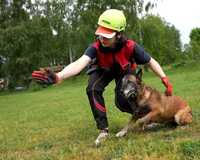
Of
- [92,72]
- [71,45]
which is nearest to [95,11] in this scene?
[71,45]

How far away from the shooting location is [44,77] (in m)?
6.06

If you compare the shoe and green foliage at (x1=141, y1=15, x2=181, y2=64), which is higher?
the shoe

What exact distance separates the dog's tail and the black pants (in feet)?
2.51

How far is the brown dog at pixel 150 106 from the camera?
7559 millimetres

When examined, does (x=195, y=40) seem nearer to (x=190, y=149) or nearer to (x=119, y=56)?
(x=119, y=56)

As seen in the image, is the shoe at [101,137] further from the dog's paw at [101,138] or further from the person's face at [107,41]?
the person's face at [107,41]

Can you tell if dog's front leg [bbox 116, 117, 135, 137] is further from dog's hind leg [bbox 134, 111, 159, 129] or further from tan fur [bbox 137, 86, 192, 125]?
tan fur [bbox 137, 86, 192, 125]

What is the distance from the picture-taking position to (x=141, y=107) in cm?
785

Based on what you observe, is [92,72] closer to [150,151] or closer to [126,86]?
[126,86]

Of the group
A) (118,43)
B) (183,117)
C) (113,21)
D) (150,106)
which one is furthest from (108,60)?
(183,117)

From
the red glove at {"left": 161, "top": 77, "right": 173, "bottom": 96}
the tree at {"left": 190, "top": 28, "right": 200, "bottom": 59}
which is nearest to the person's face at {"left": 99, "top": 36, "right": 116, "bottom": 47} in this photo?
the red glove at {"left": 161, "top": 77, "right": 173, "bottom": 96}

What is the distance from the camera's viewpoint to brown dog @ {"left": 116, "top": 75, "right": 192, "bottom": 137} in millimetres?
7559

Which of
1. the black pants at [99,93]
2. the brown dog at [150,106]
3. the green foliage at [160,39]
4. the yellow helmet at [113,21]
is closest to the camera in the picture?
the yellow helmet at [113,21]

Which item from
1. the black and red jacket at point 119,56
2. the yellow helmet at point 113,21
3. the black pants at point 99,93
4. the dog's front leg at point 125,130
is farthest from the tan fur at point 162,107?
the yellow helmet at point 113,21
